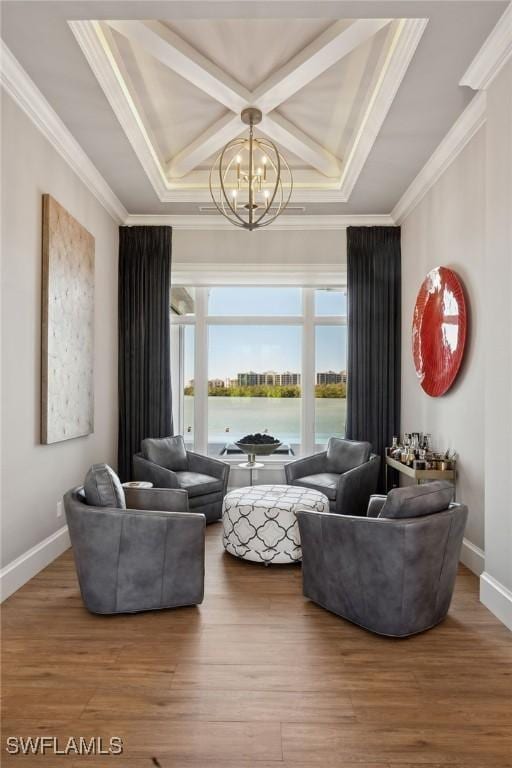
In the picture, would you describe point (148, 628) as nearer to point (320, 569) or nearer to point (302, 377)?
point (320, 569)

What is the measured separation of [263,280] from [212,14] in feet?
10.8

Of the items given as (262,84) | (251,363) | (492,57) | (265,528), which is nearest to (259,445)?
(265,528)

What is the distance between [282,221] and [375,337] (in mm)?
1568

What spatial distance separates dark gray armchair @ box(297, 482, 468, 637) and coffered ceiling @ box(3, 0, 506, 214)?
2.39 m

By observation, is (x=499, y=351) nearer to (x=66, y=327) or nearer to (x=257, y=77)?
(x=257, y=77)

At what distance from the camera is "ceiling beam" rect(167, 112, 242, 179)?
4145mm

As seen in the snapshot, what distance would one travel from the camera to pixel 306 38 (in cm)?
331

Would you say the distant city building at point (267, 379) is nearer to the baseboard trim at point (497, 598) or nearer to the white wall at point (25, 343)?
the white wall at point (25, 343)

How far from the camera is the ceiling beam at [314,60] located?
3.10 metres

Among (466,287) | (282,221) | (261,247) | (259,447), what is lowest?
(259,447)

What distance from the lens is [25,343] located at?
134 inches

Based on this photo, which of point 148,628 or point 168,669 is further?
point 148,628

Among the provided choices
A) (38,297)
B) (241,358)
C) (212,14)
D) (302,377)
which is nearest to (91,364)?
(38,297)

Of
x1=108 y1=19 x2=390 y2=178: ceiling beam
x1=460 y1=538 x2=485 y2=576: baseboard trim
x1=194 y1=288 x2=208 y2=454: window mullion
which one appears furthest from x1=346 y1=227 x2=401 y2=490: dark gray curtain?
Result: x1=460 y1=538 x2=485 y2=576: baseboard trim
